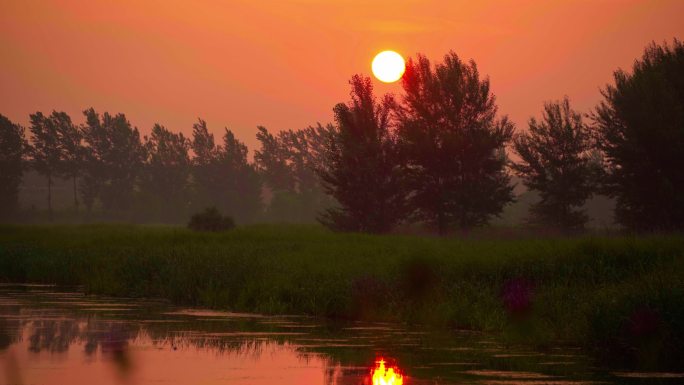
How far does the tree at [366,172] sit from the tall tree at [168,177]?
217 feet

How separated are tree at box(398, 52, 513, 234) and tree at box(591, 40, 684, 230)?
24.3ft

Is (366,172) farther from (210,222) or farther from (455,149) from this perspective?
(210,222)

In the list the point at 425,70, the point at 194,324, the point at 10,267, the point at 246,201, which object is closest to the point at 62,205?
the point at 246,201

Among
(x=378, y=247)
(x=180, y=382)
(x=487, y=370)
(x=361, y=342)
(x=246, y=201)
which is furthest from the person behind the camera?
(x=246, y=201)

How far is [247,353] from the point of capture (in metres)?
Result: 18.7

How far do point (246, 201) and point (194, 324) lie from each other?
100 metres

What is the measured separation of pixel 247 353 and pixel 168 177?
11144cm

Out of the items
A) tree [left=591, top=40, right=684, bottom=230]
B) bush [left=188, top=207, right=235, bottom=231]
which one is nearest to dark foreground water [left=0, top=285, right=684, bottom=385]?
tree [left=591, top=40, right=684, bottom=230]

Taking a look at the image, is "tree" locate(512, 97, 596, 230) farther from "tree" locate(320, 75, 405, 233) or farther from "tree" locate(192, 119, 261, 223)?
"tree" locate(192, 119, 261, 223)

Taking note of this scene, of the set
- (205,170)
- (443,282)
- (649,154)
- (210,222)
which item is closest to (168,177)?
(205,170)

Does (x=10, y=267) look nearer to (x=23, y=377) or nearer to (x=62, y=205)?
(x=23, y=377)

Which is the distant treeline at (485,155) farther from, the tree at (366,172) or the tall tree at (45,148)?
the tall tree at (45,148)

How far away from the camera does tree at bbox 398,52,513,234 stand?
192 feet

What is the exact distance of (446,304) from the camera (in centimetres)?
2381
